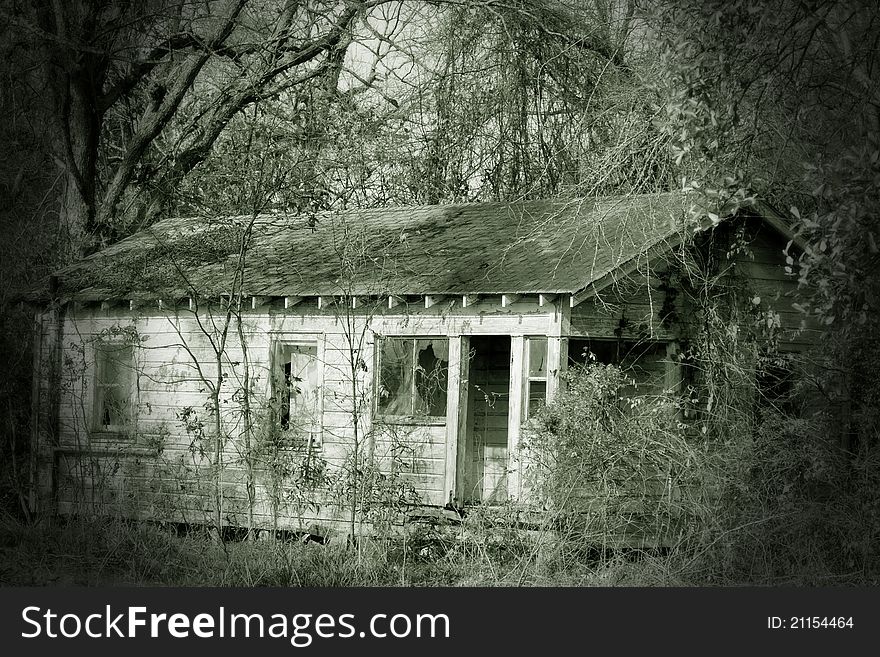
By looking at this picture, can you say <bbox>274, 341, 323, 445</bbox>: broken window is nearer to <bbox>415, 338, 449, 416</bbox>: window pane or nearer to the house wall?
the house wall

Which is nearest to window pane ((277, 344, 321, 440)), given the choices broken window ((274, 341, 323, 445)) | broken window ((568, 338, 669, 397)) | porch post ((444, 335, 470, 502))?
broken window ((274, 341, 323, 445))

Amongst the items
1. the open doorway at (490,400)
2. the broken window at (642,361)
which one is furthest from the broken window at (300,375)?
the broken window at (642,361)

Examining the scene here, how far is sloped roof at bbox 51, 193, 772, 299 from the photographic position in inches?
535

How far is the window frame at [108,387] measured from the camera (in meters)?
16.7

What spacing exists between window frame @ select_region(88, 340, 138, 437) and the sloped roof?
83cm

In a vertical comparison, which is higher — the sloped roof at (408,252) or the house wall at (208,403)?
the sloped roof at (408,252)

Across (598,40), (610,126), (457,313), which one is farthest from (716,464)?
(598,40)

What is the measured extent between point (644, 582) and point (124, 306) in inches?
370

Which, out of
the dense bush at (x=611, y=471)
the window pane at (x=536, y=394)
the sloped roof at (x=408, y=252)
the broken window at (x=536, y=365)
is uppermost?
the sloped roof at (x=408, y=252)

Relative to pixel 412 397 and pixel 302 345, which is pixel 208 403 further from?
pixel 412 397

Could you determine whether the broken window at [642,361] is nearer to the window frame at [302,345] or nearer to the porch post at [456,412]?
the porch post at [456,412]

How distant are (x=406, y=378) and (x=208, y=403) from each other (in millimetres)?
2585

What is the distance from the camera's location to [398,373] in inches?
583

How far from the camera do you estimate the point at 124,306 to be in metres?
16.8
